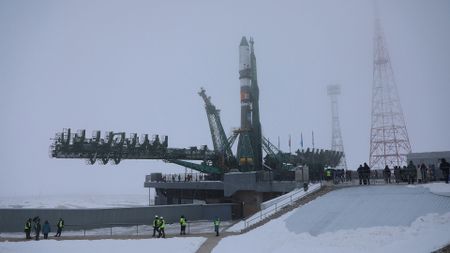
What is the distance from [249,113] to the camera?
55.8m

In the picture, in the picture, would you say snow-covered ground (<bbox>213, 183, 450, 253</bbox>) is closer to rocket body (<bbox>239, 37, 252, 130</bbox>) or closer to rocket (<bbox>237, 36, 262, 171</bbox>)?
rocket (<bbox>237, 36, 262, 171</bbox>)

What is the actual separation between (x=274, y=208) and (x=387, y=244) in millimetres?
9827

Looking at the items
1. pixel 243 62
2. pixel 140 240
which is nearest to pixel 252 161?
pixel 243 62

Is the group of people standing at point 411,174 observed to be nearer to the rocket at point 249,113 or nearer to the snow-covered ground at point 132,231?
the snow-covered ground at point 132,231

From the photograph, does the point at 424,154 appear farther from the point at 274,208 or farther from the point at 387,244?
the point at 387,244

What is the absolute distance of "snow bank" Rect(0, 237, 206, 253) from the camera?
758 inches

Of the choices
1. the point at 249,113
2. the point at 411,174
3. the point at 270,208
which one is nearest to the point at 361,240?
the point at 270,208

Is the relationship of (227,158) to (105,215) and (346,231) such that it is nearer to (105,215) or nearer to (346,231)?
(105,215)

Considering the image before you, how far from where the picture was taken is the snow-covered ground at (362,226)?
16062mm

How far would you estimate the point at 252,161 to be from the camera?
A: 2071 inches

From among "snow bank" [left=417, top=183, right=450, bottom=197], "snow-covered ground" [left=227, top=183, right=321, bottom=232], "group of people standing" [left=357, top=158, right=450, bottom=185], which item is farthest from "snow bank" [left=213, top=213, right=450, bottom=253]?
"group of people standing" [left=357, top=158, right=450, bottom=185]

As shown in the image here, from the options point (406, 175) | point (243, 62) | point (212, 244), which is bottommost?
point (212, 244)

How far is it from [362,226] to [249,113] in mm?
38217

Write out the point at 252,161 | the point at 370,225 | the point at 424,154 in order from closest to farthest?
the point at 370,225, the point at 424,154, the point at 252,161
